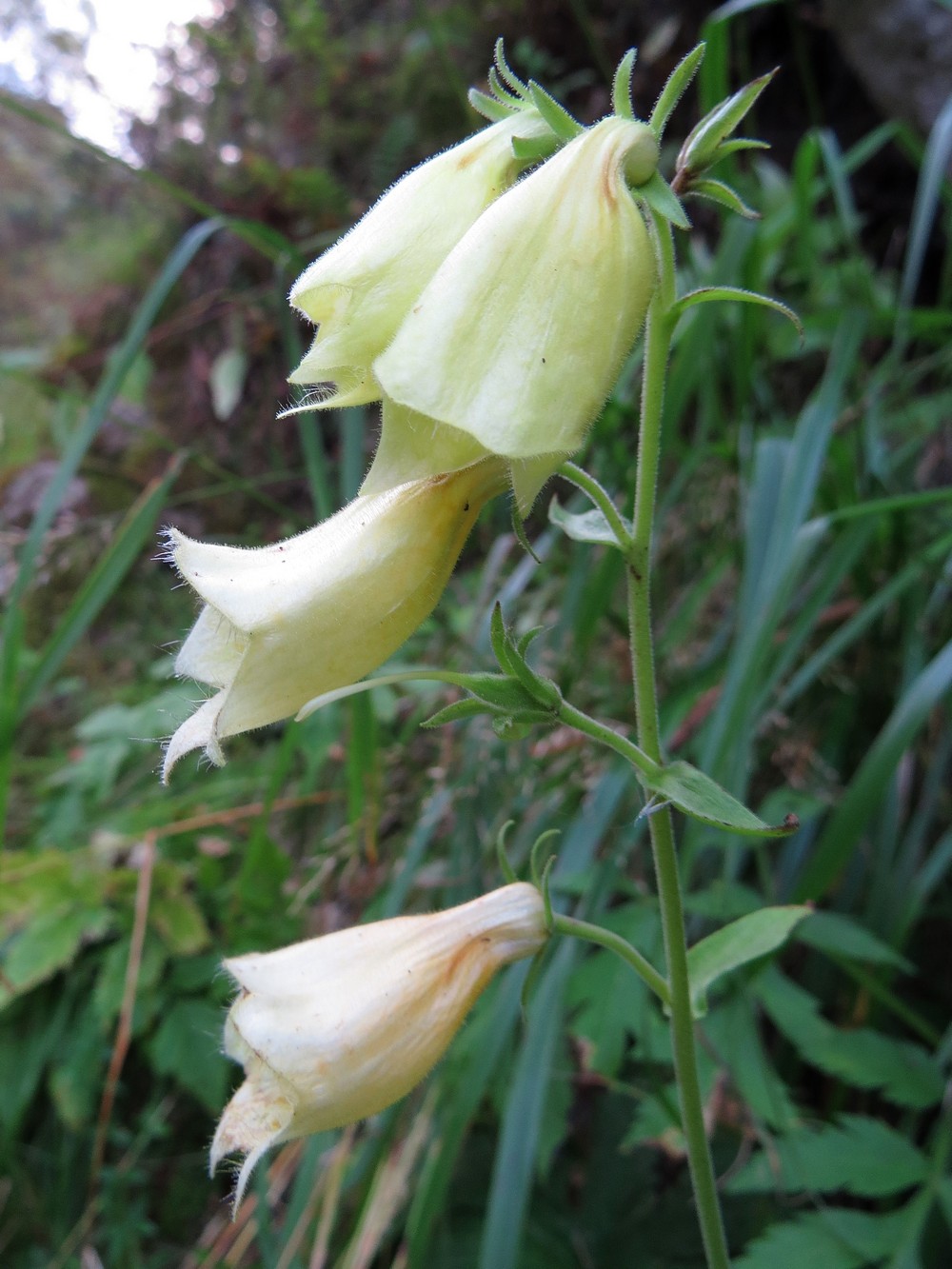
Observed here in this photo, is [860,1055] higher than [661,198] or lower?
lower

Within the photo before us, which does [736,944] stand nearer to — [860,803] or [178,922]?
[860,803]

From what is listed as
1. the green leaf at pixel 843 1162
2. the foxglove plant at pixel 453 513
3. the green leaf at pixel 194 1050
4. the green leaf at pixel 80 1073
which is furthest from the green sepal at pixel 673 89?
the green leaf at pixel 80 1073

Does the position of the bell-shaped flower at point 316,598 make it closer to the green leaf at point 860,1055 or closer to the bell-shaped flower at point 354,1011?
the bell-shaped flower at point 354,1011

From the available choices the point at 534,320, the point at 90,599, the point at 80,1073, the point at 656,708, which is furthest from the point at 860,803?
the point at 80,1073

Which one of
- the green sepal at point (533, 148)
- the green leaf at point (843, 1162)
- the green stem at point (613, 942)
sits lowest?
the green leaf at point (843, 1162)

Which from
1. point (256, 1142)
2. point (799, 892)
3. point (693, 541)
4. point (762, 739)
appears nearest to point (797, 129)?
point (693, 541)

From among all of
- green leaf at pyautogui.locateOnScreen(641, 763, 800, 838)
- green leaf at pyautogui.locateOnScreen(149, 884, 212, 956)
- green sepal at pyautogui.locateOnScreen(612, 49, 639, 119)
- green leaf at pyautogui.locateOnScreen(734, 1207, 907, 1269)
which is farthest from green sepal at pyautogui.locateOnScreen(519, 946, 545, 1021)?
green leaf at pyautogui.locateOnScreen(149, 884, 212, 956)
